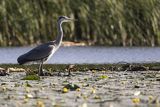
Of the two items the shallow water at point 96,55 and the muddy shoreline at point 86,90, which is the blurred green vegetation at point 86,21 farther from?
the muddy shoreline at point 86,90

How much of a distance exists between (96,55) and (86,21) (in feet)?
16.7

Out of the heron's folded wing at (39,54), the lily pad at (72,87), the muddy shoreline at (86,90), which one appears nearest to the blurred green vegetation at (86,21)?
the heron's folded wing at (39,54)

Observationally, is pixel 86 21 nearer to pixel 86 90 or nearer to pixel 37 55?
pixel 37 55

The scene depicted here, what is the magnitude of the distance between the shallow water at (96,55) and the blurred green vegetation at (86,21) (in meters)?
0.92

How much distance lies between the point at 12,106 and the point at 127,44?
21424 millimetres

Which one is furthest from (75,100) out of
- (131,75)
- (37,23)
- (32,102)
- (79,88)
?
(37,23)

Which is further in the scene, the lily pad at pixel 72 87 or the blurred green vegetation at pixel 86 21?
the blurred green vegetation at pixel 86 21

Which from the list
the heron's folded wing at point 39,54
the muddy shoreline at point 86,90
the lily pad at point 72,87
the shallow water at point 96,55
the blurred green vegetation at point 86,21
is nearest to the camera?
the muddy shoreline at point 86,90

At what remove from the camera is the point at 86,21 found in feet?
110

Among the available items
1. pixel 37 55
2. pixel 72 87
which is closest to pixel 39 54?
pixel 37 55

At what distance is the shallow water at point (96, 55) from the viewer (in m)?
26.0

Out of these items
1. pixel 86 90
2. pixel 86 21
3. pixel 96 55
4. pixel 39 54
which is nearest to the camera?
pixel 86 90

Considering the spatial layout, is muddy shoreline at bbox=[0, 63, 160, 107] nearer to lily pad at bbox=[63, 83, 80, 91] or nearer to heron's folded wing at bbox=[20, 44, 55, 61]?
lily pad at bbox=[63, 83, 80, 91]

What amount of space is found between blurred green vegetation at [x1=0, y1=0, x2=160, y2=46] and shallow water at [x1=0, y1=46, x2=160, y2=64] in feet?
3.01
